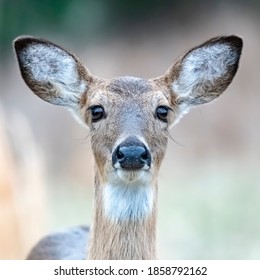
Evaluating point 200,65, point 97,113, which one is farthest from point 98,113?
point 200,65

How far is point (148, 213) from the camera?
9.69ft

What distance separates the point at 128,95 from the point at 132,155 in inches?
8.5

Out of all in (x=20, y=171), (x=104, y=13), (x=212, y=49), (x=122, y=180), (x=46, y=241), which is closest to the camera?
(x=122, y=180)

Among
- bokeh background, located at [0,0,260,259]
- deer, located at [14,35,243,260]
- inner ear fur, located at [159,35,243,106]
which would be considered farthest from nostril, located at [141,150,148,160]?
bokeh background, located at [0,0,260,259]

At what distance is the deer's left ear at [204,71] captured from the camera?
10.0 feet

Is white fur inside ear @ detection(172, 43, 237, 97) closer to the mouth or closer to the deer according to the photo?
the deer

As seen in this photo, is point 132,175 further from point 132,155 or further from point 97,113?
point 97,113

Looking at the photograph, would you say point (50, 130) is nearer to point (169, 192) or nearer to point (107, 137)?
point (169, 192)

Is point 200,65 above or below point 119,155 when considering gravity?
above

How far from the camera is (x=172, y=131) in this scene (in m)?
5.60

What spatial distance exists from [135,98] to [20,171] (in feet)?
5.76

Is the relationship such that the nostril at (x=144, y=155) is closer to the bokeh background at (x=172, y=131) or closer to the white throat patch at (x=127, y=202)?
the white throat patch at (x=127, y=202)

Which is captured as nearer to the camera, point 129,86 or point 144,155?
point 144,155
